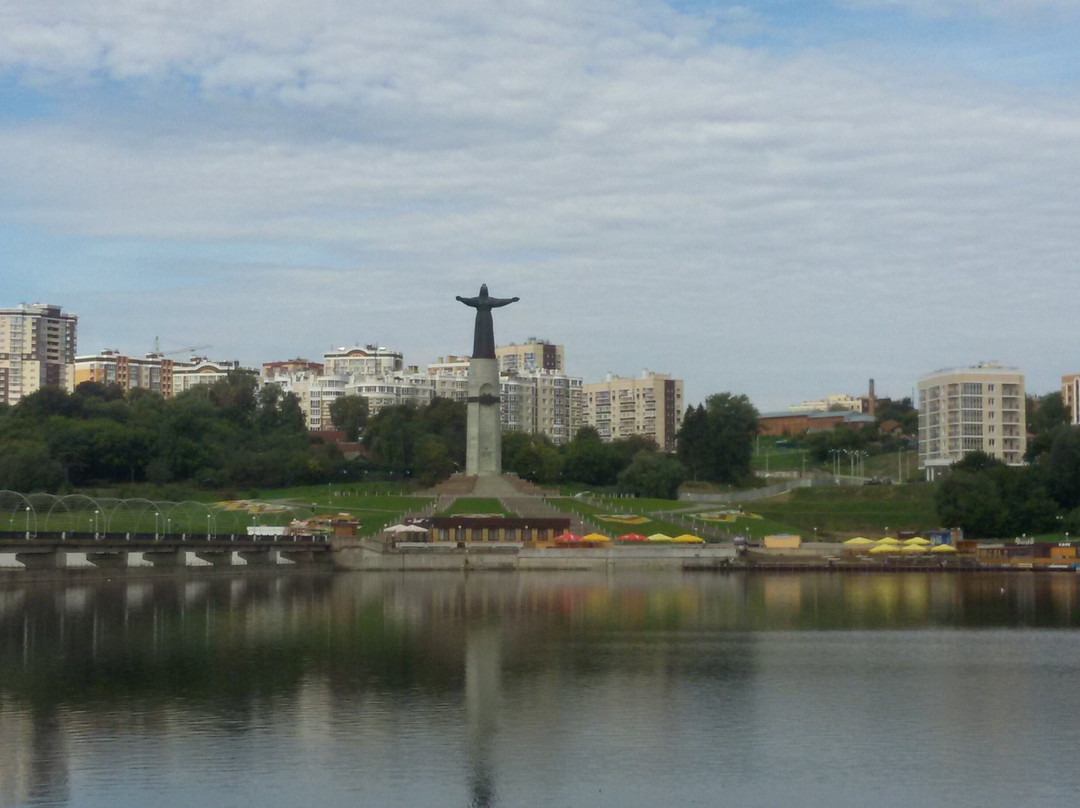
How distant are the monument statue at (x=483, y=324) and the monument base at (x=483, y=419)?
95 centimetres

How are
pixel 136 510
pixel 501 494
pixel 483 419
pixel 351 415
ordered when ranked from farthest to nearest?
pixel 351 415, pixel 483 419, pixel 501 494, pixel 136 510

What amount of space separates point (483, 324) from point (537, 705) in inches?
3251

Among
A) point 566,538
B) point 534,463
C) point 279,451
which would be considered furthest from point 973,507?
point 279,451

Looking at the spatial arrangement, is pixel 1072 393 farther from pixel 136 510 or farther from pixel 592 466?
pixel 136 510

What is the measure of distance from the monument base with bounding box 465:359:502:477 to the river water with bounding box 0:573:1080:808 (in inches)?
2189

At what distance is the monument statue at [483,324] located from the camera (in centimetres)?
11100

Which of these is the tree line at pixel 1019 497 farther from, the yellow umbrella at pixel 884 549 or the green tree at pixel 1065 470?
the yellow umbrella at pixel 884 549

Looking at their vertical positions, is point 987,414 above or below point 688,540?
Answer: above

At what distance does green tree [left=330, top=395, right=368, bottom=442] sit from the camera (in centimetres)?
16275

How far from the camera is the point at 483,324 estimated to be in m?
112

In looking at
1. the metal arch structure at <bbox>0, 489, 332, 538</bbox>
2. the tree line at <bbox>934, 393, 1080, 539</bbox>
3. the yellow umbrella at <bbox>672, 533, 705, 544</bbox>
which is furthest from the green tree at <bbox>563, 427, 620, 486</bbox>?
the yellow umbrella at <bbox>672, 533, 705, 544</bbox>

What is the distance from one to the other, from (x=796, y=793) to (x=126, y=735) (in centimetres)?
1193

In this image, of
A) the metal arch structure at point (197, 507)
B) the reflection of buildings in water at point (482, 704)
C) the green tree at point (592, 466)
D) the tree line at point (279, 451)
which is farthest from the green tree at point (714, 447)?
the reflection of buildings in water at point (482, 704)

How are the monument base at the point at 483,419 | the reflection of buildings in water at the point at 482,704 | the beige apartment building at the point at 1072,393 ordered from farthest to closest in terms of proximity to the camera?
the beige apartment building at the point at 1072,393 → the monument base at the point at 483,419 → the reflection of buildings in water at the point at 482,704
